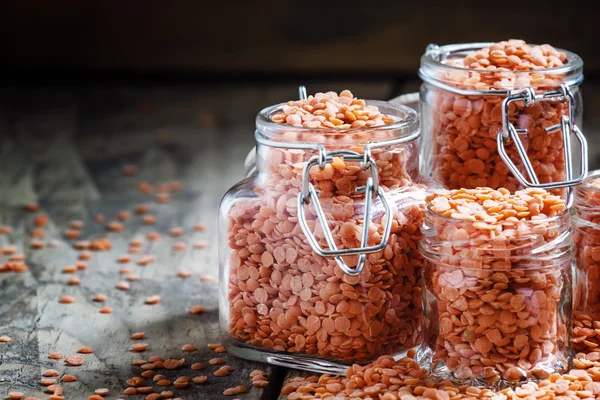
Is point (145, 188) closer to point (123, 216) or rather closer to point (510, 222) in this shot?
point (123, 216)

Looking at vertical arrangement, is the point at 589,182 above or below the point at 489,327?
above

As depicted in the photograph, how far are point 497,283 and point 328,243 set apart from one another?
20cm

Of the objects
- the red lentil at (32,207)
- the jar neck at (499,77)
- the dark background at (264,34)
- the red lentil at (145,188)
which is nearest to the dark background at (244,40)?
the dark background at (264,34)

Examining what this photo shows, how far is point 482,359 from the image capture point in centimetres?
112

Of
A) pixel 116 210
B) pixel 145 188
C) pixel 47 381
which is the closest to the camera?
pixel 47 381

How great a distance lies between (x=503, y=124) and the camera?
4.21ft

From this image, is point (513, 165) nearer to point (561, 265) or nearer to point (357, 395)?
point (561, 265)

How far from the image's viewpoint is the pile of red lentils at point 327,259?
1157 mm

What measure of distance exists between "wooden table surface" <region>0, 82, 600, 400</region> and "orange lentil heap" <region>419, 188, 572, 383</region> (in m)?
0.26

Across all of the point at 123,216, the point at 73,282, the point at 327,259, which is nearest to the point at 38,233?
the point at 123,216

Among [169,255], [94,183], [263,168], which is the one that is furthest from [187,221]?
[263,168]

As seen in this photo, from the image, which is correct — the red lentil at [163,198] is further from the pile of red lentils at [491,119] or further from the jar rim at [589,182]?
the jar rim at [589,182]

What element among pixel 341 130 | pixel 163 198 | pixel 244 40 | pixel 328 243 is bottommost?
pixel 163 198

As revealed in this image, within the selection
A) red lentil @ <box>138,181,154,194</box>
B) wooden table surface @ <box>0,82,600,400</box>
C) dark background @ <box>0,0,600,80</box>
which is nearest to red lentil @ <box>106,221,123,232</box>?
wooden table surface @ <box>0,82,600,400</box>
